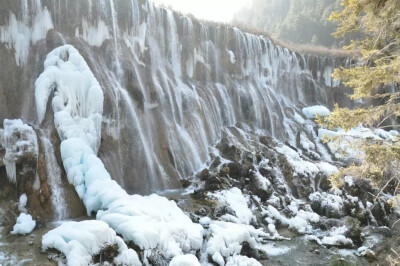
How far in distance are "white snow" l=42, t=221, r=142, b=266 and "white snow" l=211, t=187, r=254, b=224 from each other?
5.17m

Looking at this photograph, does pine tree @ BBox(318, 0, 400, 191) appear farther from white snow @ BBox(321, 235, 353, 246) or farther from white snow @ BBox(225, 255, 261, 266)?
white snow @ BBox(321, 235, 353, 246)

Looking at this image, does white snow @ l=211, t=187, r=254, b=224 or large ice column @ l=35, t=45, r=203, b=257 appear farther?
white snow @ l=211, t=187, r=254, b=224

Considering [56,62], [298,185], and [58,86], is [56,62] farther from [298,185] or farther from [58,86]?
[298,185]

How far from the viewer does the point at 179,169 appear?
15.9 m

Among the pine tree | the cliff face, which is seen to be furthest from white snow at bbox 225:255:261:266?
the cliff face

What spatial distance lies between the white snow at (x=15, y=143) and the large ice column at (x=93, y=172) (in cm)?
90

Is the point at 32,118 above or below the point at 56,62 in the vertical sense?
below

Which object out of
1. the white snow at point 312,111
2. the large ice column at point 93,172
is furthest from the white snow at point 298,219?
the white snow at point 312,111

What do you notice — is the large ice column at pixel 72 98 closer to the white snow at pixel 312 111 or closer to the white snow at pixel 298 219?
the white snow at pixel 298 219

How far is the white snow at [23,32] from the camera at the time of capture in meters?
12.4

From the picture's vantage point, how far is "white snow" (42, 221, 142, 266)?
23.3 feet

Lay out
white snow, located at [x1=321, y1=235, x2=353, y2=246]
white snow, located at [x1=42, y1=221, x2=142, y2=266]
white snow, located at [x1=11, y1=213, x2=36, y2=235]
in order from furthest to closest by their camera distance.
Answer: white snow, located at [x1=321, y1=235, x2=353, y2=246] < white snow, located at [x1=11, y1=213, x2=36, y2=235] < white snow, located at [x1=42, y1=221, x2=142, y2=266]

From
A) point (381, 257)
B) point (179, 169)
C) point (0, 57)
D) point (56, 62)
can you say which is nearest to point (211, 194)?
A: point (179, 169)

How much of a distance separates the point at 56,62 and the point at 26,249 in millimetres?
7697
